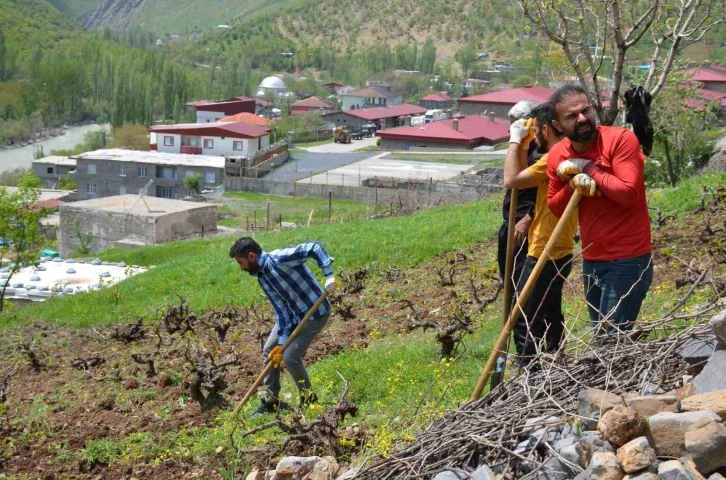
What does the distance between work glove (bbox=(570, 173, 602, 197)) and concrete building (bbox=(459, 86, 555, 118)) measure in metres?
68.6

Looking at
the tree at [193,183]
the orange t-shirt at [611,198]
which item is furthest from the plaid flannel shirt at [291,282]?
the tree at [193,183]

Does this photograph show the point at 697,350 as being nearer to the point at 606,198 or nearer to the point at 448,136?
the point at 606,198

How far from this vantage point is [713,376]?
4234mm

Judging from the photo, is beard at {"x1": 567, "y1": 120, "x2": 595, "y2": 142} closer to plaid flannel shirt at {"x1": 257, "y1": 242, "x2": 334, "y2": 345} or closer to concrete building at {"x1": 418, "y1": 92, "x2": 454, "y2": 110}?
plaid flannel shirt at {"x1": 257, "y1": 242, "x2": 334, "y2": 345}

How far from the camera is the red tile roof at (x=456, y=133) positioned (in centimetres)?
6594

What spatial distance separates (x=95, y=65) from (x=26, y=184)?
102 m

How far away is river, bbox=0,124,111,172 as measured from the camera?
8319cm

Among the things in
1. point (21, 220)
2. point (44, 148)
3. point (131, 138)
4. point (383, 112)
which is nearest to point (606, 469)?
point (21, 220)

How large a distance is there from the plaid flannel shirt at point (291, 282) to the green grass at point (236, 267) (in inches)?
248

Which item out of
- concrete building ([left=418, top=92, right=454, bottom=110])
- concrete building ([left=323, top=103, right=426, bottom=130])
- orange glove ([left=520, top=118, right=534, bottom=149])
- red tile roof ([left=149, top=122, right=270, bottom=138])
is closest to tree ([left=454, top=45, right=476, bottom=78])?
concrete building ([left=418, top=92, right=454, bottom=110])

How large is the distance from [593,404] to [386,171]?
49.6m

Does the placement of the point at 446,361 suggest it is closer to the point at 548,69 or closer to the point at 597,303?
the point at 597,303

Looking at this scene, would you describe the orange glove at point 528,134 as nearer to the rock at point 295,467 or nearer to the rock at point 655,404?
the rock at point 655,404

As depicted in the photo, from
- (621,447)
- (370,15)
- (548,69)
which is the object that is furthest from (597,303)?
(370,15)
